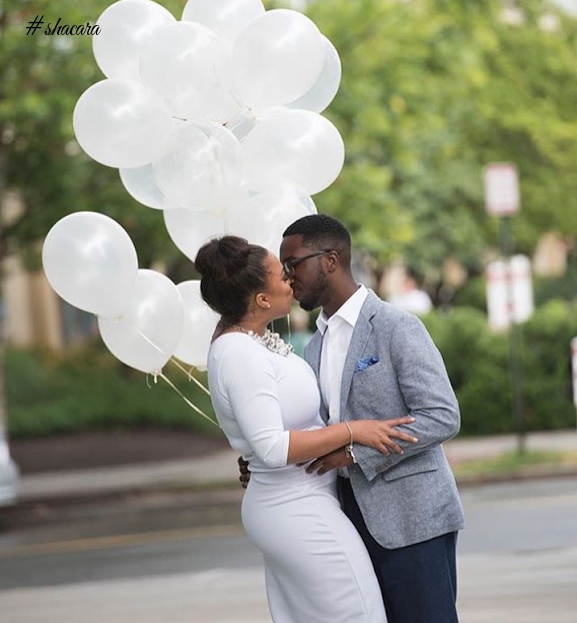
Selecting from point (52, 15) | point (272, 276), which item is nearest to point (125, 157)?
point (272, 276)

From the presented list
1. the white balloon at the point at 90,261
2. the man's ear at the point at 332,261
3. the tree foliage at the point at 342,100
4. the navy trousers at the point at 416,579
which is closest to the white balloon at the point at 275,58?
the white balloon at the point at 90,261

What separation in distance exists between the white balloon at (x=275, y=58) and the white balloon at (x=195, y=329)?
0.76 metres

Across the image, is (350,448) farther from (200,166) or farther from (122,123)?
(122,123)

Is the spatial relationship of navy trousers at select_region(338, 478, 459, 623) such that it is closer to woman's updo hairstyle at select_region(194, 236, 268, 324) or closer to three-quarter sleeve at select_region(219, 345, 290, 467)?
three-quarter sleeve at select_region(219, 345, 290, 467)

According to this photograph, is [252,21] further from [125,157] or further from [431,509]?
[431,509]

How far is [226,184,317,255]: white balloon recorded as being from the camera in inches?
225

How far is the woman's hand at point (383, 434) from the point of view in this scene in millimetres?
4914

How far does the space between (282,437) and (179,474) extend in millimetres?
14510

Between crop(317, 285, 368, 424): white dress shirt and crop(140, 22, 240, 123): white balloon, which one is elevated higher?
crop(140, 22, 240, 123): white balloon

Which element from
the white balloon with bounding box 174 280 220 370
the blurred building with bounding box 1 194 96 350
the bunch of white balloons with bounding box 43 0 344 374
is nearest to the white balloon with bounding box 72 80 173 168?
the bunch of white balloons with bounding box 43 0 344 374

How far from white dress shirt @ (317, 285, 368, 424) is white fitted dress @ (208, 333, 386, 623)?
102 mm

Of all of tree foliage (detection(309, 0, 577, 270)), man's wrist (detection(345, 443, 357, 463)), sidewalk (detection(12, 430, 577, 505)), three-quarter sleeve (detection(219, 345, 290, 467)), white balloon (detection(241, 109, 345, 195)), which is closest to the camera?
three-quarter sleeve (detection(219, 345, 290, 467))

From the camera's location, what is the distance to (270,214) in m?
5.72

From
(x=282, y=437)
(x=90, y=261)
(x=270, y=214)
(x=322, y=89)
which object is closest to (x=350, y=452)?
(x=282, y=437)
